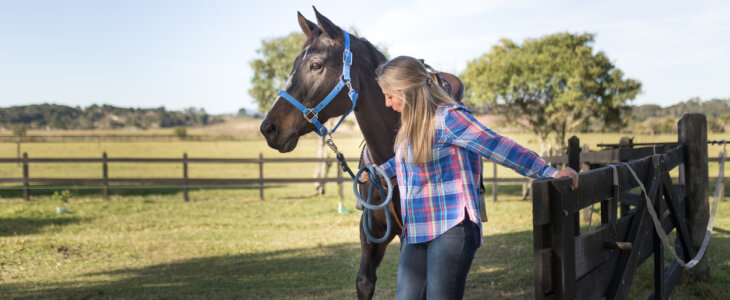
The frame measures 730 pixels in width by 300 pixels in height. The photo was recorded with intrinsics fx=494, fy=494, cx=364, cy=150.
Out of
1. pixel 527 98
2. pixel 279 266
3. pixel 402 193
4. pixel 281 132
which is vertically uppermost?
pixel 527 98

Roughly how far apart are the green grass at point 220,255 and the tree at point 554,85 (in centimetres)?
674

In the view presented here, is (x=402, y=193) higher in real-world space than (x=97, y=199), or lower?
higher

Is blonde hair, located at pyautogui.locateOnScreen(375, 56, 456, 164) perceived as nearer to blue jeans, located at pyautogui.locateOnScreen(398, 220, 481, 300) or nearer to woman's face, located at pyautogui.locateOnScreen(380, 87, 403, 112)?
woman's face, located at pyautogui.locateOnScreen(380, 87, 403, 112)

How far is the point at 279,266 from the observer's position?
7.18 metres

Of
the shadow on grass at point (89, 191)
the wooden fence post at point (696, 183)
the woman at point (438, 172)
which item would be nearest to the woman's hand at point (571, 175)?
the woman at point (438, 172)

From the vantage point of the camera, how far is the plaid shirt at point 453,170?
2152 millimetres

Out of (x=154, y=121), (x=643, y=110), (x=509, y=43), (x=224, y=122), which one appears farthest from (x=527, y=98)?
(x=224, y=122)

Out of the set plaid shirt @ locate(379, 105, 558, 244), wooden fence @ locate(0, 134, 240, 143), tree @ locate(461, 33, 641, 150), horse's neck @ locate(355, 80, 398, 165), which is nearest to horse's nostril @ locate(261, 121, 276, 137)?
horse's neck @ locate(355, 80, 398, 165)

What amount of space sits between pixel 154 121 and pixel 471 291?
80679 millimetres

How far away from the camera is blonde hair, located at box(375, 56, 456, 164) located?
7.29 ft

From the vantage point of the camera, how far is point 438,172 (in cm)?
224

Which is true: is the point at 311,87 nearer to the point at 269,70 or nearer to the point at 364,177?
the point at 364,177

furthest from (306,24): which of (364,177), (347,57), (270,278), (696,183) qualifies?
(696,183)

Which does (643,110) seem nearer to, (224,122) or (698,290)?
(698,290)
